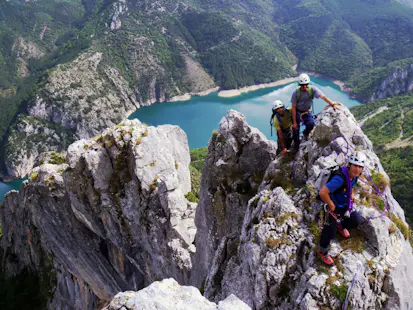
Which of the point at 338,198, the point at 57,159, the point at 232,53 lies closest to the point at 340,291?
the point at 338,198

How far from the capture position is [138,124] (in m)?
19.4

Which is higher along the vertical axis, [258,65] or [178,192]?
[178,192]

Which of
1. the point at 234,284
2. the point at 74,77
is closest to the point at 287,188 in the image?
the point at 234,284

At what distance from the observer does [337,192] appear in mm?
6984

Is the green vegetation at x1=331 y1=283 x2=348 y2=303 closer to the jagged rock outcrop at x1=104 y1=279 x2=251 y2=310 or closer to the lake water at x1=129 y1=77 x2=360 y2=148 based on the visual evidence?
the jagged rock outcrop at x1=104 y1=279 x2=251 y2=310

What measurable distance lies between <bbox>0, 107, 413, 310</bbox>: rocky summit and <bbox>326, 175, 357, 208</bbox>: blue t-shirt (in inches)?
33.4

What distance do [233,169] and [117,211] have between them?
962 cm

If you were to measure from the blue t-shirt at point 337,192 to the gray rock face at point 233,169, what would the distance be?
17.4 feet

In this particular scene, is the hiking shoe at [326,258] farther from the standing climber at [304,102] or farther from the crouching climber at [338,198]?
the standing climber at [304,102]

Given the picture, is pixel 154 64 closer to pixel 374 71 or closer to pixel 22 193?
pixel 374 71

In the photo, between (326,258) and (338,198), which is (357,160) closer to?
(338,198)

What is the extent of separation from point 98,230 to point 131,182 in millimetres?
5161

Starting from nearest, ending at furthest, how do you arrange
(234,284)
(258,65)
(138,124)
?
1. (234,284)
2. (138,124)
3. (258,65)

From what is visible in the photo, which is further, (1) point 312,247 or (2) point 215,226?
(2) point 215,226
